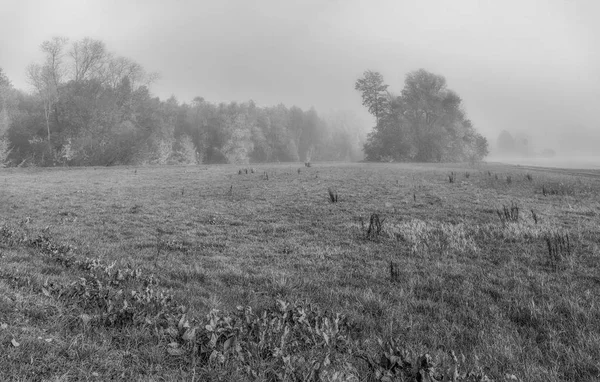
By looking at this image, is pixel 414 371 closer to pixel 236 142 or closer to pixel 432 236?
pixel 432 236

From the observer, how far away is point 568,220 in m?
12.9

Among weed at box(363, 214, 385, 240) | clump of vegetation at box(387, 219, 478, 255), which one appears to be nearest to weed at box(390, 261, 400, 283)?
clump of vegetation at box(387, 219, 478, 255)

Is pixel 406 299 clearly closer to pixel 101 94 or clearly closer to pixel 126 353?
pixel 126 353

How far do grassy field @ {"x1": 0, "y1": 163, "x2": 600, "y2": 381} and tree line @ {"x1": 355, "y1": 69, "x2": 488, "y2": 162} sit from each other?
50176mm

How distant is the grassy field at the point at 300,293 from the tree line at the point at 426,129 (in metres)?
50.2

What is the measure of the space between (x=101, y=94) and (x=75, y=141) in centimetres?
973

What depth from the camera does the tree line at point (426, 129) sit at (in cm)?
6375

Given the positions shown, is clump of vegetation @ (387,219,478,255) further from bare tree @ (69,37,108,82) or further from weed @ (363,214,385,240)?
bare tree @ (69,37,108,82)

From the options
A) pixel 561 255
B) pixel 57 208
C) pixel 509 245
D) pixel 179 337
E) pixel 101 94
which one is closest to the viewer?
pixel 179 337

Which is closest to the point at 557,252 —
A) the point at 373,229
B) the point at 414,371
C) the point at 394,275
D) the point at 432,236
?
the point at 432,236

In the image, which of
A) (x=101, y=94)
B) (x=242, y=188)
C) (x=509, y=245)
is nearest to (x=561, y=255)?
(x=509, y=245)

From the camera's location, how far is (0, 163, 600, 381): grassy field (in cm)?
357

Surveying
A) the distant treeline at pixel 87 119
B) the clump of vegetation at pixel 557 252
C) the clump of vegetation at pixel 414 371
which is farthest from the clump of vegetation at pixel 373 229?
the distant treeline at pixel 87 119

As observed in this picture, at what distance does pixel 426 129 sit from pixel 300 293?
6532 cm
